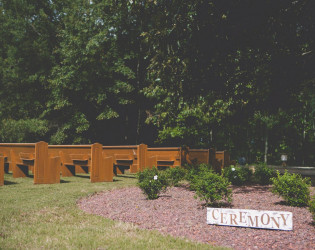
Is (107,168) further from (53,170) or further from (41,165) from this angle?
(41,165)

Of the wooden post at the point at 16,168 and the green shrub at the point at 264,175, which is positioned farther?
the wooden post at the point at 16,168

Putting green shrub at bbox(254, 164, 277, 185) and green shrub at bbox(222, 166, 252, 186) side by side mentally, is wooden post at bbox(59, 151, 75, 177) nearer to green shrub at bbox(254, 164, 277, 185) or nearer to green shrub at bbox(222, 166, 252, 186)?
green shrub at bbox(222, 166, 252, 186)

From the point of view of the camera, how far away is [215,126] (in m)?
18.8

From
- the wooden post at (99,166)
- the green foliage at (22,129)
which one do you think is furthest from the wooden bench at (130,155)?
the green foliage at (22,129)

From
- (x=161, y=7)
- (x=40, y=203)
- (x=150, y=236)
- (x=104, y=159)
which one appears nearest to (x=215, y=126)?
(x=104, y=159)

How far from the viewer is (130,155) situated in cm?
1227

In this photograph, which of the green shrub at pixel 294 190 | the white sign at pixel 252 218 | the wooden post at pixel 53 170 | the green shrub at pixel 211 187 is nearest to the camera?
the white sign at pixel 252 218

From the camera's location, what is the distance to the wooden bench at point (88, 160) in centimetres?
1068

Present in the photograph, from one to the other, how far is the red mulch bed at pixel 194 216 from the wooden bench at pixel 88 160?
8.44 feet

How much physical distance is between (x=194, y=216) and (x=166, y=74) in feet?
19.2

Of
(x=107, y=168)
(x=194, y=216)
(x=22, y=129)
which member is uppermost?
(x=22, y=129)

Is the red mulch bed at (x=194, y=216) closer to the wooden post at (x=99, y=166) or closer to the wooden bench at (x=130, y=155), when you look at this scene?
the wooden post at (x=99, y=166)

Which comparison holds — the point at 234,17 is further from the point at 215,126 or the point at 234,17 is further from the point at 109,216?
the point at 215,126

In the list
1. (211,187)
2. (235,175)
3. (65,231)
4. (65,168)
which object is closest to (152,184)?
(211,187)
